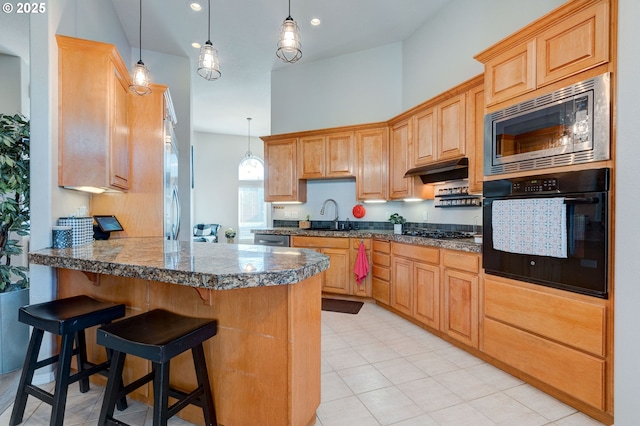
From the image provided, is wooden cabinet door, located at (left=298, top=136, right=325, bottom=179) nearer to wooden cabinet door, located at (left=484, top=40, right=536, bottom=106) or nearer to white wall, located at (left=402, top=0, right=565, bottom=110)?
white wall, located at (left=402, top=0, right=565, bottom=110)

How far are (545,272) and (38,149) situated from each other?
340cm

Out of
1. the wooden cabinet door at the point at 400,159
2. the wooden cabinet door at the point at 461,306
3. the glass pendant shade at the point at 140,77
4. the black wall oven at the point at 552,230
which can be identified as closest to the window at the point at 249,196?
the wooden cabinet door at the point at 400,159

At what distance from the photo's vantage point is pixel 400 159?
3893mm

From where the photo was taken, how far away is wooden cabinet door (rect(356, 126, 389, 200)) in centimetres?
412

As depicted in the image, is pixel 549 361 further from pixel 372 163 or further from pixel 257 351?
pixel 372 163

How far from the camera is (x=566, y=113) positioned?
1.92 m

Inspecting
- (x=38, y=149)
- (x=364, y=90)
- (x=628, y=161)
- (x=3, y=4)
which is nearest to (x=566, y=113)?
(x=628, y=161)

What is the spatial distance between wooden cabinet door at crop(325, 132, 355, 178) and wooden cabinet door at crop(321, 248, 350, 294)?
43.4 inches

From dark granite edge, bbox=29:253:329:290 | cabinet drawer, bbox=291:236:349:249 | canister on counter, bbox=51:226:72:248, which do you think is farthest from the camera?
cabinet drawer, bbox=291:236:349:249

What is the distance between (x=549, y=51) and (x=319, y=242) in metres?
2.93

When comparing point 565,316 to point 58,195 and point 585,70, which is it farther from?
point 58,195

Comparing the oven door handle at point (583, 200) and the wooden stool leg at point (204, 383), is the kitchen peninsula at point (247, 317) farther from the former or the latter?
the oven door handle at point (583, 200)

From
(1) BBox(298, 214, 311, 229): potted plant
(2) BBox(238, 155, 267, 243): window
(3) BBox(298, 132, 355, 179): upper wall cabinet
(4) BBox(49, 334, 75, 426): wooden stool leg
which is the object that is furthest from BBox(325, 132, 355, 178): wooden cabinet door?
(2) BBox(238, 155, 267, 243): window

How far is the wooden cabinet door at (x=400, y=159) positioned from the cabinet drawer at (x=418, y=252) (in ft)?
2.25
